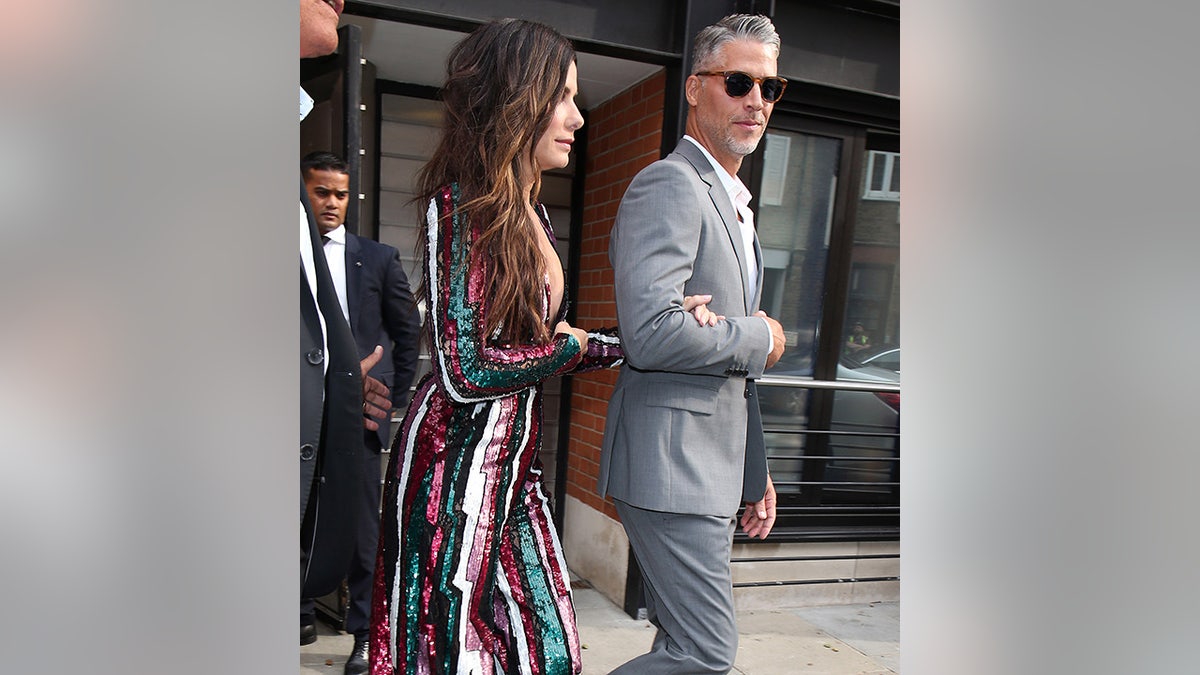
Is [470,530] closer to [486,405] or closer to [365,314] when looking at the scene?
[486,405]

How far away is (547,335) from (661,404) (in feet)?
1.12

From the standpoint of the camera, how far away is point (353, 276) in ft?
12.8

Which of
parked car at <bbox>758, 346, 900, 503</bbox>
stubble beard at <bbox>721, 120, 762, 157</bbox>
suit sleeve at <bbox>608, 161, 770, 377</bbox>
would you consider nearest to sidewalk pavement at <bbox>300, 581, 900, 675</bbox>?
parked car at <bbox>758, 346, 900, 503</bbox>

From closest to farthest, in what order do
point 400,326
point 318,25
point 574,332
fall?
point 318,25 < point 574,332 < point 400,326

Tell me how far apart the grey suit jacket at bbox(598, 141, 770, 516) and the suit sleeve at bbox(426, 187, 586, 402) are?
12.6 inches

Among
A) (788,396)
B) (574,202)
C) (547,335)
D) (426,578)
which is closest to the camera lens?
(426,578)

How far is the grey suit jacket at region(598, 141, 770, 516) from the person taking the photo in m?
1.99

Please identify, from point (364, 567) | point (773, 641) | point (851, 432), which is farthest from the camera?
point (851, 432)

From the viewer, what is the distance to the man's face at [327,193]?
3598mm

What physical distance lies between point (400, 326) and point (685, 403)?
2312mm

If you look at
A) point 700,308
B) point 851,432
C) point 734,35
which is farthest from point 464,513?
point 851,432
